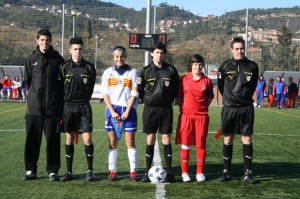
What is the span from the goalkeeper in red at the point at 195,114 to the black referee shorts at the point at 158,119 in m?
0.23

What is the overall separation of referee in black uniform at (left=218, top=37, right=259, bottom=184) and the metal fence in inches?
894

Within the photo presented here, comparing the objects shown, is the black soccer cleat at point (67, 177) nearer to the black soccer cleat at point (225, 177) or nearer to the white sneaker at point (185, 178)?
the white sneaker at point (185, 178)

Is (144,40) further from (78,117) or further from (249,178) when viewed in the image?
(249,178)

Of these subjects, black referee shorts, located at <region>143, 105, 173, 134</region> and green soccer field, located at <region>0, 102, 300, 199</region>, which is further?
black referee shorts, located at <region>143, 105, 173, 134</region>

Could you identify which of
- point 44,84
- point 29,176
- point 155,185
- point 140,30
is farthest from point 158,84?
point 140,30

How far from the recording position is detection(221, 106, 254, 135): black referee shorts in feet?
23.0

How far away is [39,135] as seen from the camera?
23.1ft

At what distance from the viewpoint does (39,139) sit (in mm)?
7027

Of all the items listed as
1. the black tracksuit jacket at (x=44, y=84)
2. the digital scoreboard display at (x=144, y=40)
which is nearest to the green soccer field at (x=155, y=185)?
the black tracksuit jacket at (x=44, y=84)

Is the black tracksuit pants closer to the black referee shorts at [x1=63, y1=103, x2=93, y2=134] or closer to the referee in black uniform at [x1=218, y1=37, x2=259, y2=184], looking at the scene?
the black referee shorts at [x1=63, y1=103, x2=93, y2=134]

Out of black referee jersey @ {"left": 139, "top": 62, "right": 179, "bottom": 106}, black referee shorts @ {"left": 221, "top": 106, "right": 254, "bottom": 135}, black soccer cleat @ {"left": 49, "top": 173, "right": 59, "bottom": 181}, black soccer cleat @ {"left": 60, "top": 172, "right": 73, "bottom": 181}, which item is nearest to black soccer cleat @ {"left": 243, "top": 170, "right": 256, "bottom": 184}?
black referee shorts @ {"left": 221, "top": 106, "right": 254, "bottom": 135}

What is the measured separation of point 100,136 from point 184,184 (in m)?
5.74

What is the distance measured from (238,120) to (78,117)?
216cm

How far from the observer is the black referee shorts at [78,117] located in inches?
267
